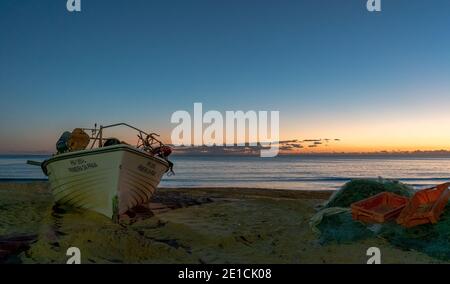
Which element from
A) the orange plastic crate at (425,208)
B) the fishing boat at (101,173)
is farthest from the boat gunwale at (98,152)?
the orange plastic crate at (425,208)

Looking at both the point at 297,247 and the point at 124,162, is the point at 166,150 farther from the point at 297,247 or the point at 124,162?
the point at 297,247

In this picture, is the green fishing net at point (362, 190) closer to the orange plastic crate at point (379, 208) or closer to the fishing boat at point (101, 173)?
the orange plastic crate at point (379, 208)

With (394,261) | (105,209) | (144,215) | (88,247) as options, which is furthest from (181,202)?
(394,261)

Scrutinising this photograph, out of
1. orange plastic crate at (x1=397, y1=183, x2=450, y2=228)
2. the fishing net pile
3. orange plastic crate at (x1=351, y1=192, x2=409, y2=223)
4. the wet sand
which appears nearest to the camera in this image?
the wet sand

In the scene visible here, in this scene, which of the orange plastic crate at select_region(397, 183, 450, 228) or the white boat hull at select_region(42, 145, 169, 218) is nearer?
the orange plastic crate at select_region(397, 183, 450, 228)

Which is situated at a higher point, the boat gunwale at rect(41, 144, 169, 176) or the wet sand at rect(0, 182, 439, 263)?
the boat gunwale at rect(41, 144, 169, 176)

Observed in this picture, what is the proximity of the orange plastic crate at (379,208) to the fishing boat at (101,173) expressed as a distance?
7.14m

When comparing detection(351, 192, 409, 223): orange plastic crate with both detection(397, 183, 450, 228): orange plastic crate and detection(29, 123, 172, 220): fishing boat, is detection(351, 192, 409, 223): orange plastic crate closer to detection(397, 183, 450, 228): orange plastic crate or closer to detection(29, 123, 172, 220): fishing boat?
detection(397, 183, 450, 228): orange plastic crate

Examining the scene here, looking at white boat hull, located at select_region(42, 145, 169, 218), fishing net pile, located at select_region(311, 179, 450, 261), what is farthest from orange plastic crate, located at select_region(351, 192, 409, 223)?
white boat hull, located at select_region(42, 145, 169, 218)

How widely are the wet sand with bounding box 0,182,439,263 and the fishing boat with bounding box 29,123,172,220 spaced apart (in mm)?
534

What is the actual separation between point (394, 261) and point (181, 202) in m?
11.3

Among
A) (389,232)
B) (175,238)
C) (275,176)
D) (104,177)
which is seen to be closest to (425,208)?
(389,232)

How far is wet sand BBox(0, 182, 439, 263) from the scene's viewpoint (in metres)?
8.56

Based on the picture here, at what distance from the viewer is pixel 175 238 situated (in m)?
10.4
